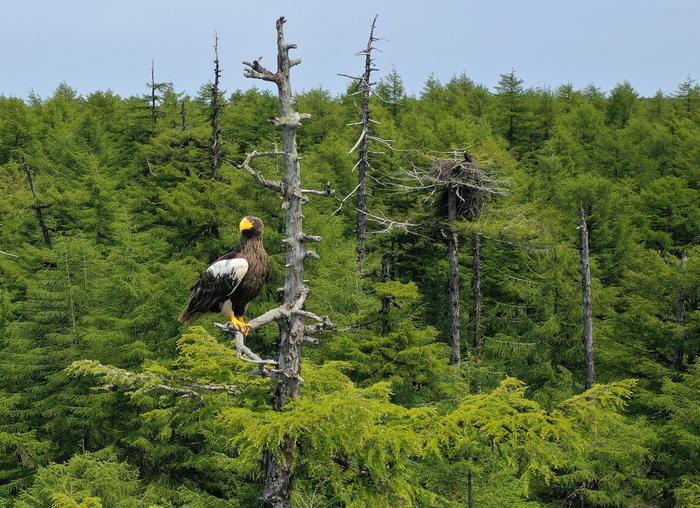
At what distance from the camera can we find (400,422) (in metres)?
5.77

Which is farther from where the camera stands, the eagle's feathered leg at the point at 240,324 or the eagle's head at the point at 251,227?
the eagle's feathered leg at the point at 240,324

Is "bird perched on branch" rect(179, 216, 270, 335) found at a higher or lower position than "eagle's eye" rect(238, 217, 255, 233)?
lower

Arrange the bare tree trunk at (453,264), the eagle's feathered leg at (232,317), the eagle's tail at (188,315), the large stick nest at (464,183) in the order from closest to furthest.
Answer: the eagle's feathered leg at (232,317)
the eagle's tail at (188,315)
the large stick nest at (464,183)
the bare tree trunk at (453,264)

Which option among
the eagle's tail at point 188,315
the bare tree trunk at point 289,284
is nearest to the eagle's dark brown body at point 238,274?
the eagle's tail at point 188,315

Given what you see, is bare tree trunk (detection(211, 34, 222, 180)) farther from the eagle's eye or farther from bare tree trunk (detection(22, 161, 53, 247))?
the eagle's eye

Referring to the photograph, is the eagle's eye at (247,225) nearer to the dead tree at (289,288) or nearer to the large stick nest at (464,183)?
the dead tree at (289,288)

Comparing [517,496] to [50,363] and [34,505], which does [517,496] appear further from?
[50,363]

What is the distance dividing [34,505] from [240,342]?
373 inches

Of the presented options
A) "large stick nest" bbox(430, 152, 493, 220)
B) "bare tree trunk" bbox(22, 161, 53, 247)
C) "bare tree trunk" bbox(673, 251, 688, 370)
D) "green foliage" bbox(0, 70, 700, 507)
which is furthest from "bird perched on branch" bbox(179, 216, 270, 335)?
"bare tree trunk" bbox(22, 161, 53, 247)

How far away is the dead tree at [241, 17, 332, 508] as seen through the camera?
5613 mm

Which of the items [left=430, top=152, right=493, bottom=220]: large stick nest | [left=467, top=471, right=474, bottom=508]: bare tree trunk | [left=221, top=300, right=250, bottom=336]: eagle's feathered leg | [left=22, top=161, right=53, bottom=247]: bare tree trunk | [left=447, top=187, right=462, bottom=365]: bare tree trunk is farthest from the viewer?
[left=22, top=161, right=53, bottom=247]: bare tree trunk

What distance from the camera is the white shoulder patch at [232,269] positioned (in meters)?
5.61

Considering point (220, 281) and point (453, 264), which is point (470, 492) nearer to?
point (220, 281)

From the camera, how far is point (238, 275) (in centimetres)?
562
